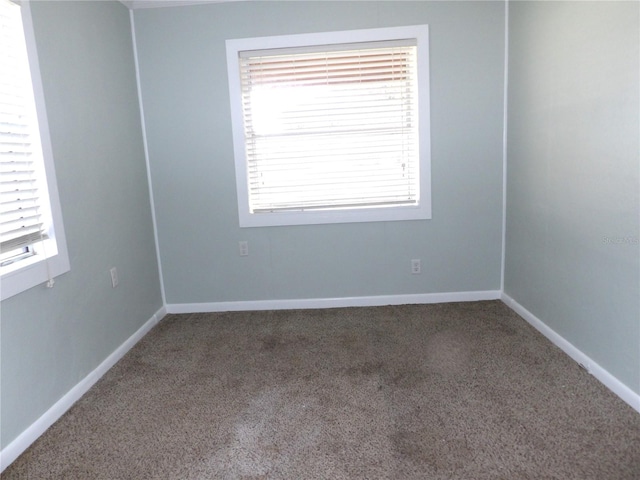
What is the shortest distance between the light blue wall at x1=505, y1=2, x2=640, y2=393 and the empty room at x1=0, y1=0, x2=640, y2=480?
0.02 meters

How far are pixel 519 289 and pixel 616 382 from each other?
1.12 metres

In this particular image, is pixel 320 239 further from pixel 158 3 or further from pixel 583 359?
pixel 158 3

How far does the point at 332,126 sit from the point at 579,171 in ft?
5.60

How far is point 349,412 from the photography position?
2008 mm

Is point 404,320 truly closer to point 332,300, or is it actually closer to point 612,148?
point 332,300

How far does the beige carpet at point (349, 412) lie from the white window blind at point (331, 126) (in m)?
1.11

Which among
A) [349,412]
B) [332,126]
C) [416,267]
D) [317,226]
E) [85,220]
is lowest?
[349,412]

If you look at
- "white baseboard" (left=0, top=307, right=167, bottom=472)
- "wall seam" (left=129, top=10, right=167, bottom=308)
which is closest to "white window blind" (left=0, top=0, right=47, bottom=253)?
"white baseboard" (left=0, top=307, right=167, bottom=472)

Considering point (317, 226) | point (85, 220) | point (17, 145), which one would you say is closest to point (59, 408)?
point (85, 220)

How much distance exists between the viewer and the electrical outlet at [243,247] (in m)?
3.39

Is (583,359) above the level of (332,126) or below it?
below

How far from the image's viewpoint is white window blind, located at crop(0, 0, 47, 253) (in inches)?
73.7

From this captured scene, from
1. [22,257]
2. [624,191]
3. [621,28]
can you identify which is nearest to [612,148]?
[624,191]

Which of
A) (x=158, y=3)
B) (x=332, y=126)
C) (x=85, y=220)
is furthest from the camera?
(x=332, y=126)
